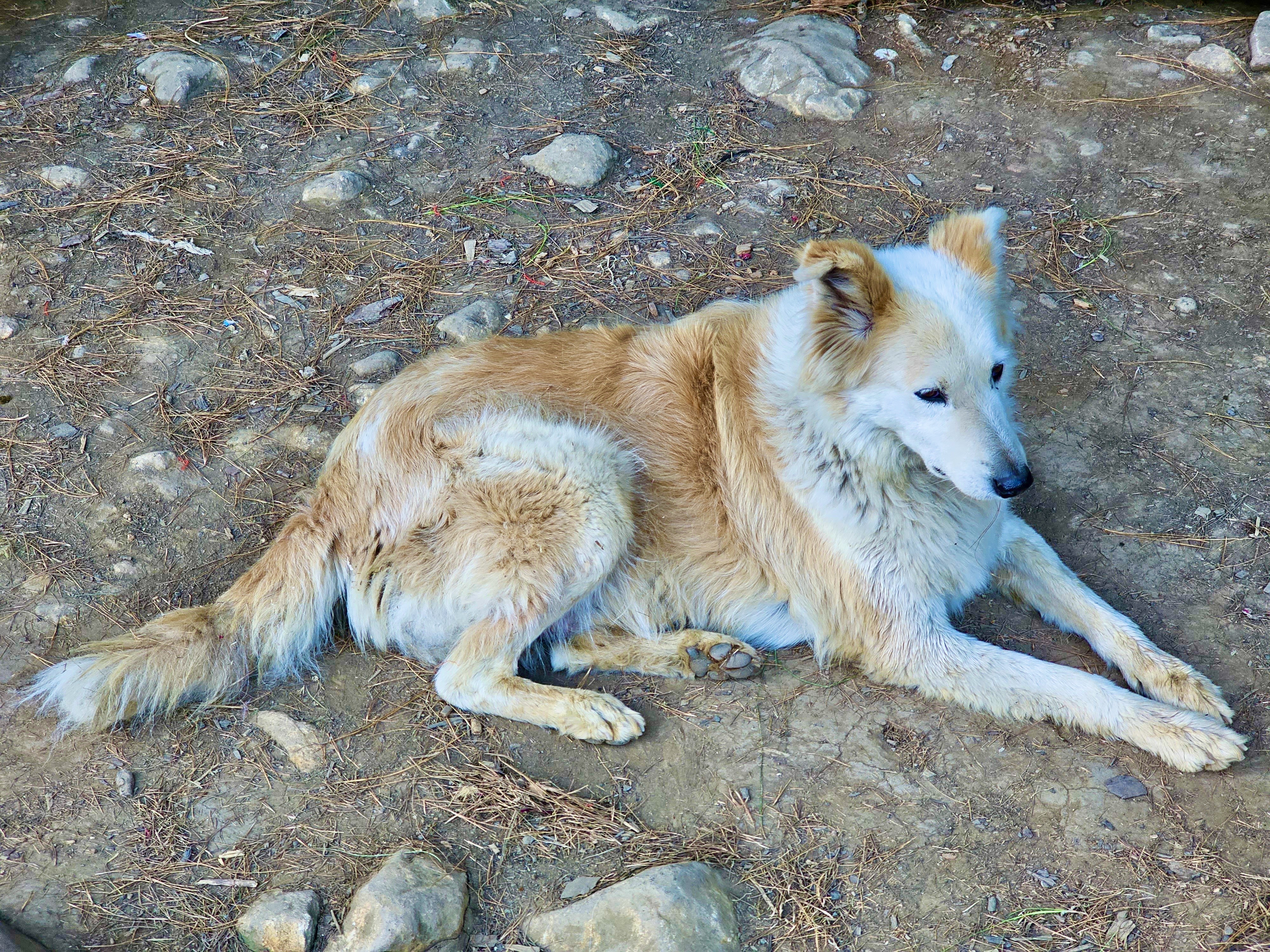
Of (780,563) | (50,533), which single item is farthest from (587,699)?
(50,533)

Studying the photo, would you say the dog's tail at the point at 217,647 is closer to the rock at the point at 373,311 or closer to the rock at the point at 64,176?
the rock at the point at 373,311

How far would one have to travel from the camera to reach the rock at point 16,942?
2.60 meters

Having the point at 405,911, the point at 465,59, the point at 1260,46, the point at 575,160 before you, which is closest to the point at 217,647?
the point at 405,911

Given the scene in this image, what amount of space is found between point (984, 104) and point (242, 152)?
4.38 metres

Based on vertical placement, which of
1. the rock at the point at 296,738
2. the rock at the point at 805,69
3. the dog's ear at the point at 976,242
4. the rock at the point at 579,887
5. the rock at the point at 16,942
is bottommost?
the rock at the point at 579,887

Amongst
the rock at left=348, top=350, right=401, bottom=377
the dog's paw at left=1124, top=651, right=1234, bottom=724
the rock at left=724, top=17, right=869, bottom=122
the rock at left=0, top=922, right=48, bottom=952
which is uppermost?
the rock at left=724, top=17, right=869, bottom=122

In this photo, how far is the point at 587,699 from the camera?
3432 millimetres

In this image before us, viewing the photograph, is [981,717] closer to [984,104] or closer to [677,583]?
[677,583]

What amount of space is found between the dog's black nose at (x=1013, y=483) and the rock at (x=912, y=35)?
13.7ft

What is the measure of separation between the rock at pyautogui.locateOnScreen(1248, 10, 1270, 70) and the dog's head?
13.1ft

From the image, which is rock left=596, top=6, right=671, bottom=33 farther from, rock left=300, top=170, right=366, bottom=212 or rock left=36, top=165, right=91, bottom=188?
rock left=36, top=165, right=91, bottom=188

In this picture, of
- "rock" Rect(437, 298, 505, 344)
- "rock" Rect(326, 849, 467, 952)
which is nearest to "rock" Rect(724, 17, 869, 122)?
"rock" Rect(437, 298, 505, 344)

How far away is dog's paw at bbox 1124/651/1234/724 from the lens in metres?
3.33

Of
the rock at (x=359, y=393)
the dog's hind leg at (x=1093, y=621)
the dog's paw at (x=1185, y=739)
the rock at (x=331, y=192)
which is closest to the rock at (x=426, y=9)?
the rock at (x=331, y=192)
